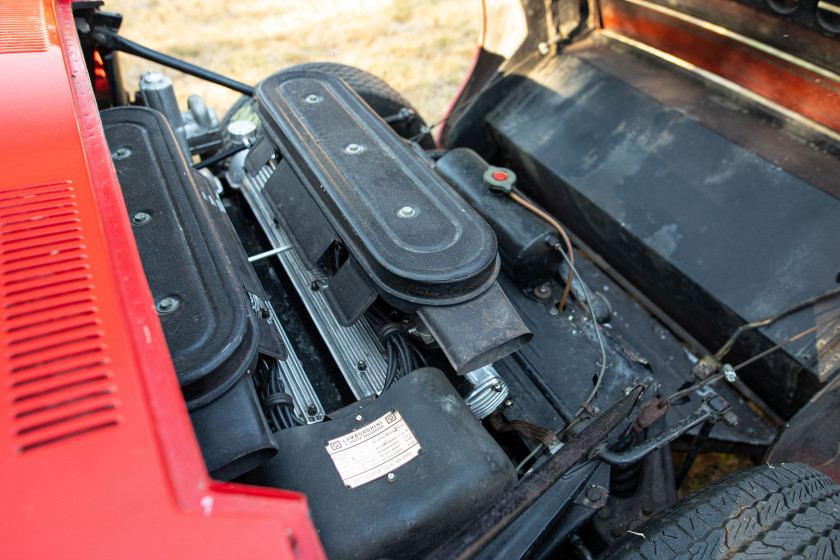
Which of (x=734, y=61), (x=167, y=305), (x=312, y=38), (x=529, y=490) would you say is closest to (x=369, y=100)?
(x=734, y=61)

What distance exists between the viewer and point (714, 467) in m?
2.22

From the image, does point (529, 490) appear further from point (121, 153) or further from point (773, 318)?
point (121, 153)

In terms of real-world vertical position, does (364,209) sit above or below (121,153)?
below

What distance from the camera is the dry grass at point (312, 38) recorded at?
4449 mm

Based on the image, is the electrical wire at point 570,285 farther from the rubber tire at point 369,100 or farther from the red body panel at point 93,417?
the red body panel at point 93,417

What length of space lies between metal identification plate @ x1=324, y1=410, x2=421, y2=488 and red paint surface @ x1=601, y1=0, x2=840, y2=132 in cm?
184

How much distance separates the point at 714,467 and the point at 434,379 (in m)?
1.43

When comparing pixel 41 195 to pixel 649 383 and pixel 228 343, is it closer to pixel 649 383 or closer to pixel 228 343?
pixel 228 343

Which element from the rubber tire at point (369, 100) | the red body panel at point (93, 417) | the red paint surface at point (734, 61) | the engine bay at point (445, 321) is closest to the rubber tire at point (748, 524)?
the engine bay at point (445, 321)

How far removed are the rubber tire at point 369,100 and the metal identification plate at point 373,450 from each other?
1.66 m

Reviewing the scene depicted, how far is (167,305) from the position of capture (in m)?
1.27

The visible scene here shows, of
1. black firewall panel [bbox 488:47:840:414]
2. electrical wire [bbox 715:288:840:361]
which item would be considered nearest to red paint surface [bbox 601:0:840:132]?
black firewall panel [bbox 488:47:840:414]

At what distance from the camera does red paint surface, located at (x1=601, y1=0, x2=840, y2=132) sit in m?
2.03

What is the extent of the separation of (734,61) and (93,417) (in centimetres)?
242
